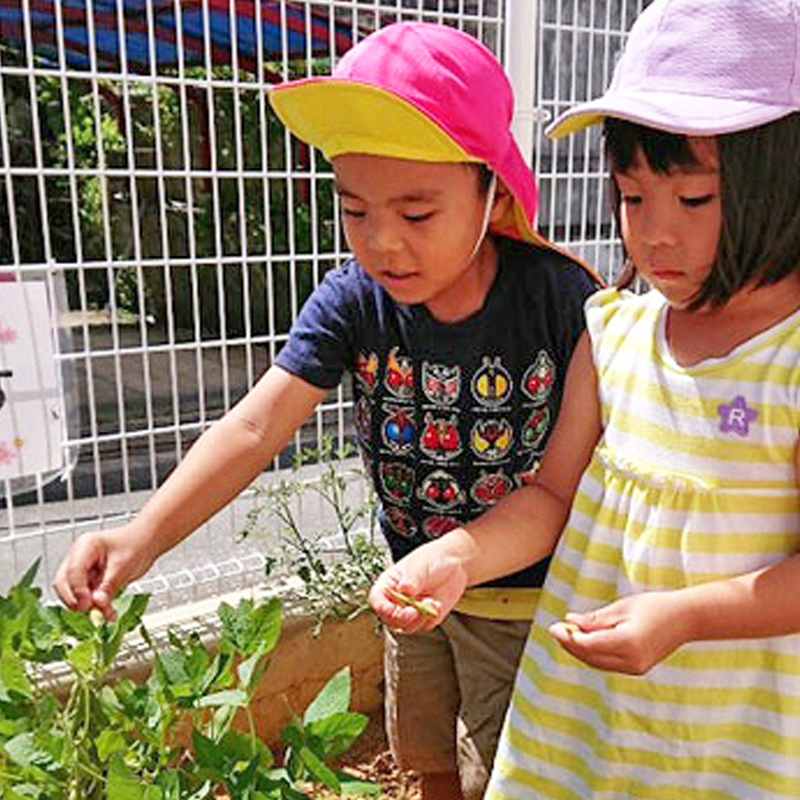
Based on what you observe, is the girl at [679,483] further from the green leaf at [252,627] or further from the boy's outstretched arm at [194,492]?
the boy's outstretched arm at [194,492]

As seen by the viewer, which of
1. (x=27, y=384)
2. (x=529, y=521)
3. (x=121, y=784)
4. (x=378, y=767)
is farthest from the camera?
(x=378, y=767)

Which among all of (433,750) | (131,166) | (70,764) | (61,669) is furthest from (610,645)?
(131,166)

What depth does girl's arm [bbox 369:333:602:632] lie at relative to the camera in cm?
109

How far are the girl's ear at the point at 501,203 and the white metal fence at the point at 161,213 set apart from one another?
81 cm

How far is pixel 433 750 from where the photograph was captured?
1.70 metres

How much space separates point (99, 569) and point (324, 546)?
3.74 feet

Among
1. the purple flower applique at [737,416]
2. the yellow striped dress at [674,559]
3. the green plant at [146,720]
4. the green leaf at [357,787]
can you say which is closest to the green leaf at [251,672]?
the green plant at [146,720]

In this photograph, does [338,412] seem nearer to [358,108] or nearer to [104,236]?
[104,236]

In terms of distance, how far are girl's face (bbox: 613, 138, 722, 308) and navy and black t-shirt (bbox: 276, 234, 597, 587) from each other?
1.30 ft

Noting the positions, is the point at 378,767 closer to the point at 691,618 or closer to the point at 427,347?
the point at 427,347

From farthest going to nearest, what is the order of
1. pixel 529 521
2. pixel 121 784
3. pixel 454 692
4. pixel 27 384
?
pixel 27 384 < pixel 454 692 < pixel 529 521 < pixel 121 784

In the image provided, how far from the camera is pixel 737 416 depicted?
1012mm

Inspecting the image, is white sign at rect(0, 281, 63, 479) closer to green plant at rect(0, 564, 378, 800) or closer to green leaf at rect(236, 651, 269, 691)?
green plant at rect(0, 564, 378, 800)

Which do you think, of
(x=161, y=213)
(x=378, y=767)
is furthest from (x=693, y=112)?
(x=378, y=767)
